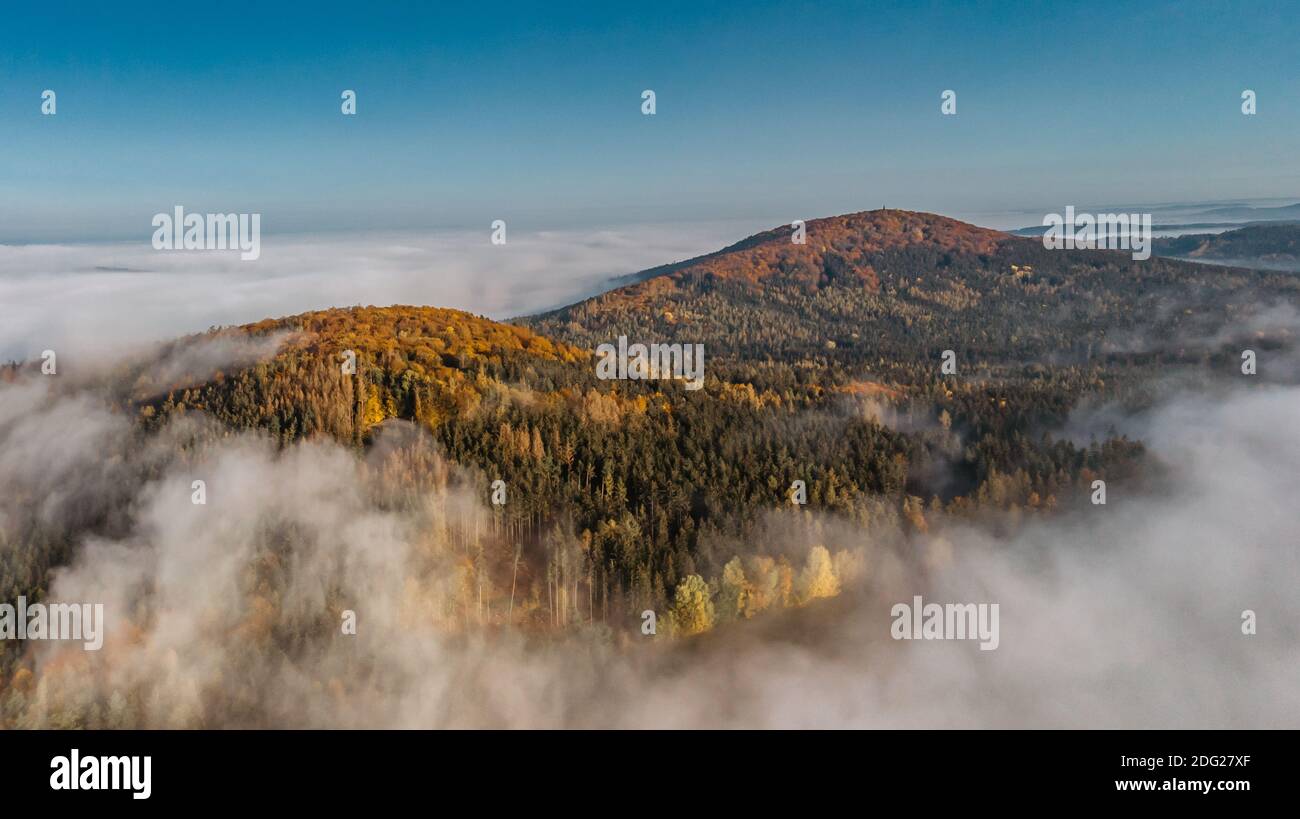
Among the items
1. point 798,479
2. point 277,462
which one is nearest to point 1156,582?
point 798,479

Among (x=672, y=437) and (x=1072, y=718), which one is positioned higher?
(x=672, y=437)

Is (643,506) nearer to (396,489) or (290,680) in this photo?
(396,489)

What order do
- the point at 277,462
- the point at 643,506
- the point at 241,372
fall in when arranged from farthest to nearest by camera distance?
the point at 241,372 → the point at 277,462 → the point at 643,506

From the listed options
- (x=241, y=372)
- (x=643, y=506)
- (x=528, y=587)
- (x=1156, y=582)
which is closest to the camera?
(x=528, y=587)

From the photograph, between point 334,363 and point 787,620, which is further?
point 334,363

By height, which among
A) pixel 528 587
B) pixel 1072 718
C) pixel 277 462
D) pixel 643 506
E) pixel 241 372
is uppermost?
pixel 241 372
